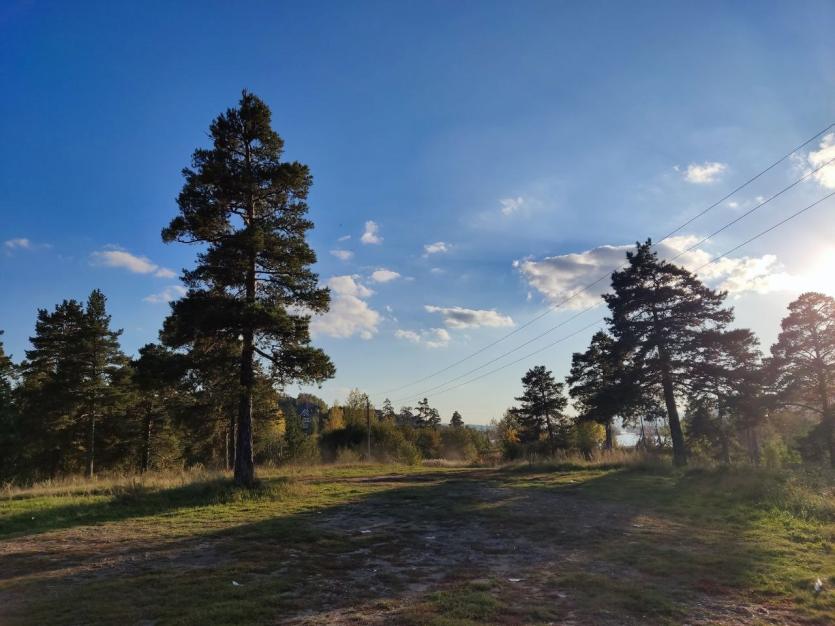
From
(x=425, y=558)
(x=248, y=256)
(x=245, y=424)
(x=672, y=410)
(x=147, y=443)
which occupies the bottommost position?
(x=425, y=558)

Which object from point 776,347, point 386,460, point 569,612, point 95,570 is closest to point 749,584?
point 569,612

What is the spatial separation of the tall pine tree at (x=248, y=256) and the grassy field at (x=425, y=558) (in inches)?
188

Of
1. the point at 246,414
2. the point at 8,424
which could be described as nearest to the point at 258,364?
the point at 246,414

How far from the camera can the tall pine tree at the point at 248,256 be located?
1662 cm

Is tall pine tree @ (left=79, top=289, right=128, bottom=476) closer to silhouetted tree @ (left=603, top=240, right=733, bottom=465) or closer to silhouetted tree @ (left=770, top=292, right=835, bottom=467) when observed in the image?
silhouetted tree @ (left=603, top=240, right=733, bottom=465)

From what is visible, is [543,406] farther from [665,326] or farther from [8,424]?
[8,424]

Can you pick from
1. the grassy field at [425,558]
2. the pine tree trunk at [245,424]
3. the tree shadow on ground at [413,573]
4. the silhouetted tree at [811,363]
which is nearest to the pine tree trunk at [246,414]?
the pine tree trunk at [245,424]

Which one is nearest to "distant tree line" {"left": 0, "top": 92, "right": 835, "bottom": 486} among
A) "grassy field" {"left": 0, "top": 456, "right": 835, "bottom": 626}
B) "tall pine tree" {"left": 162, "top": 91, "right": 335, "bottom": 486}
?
"tall pine tree" {"left": 162, "top": 91, "right": 335, "bottom": 486}

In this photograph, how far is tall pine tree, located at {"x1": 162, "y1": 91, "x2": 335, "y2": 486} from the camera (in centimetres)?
1662

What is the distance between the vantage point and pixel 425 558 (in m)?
8.01

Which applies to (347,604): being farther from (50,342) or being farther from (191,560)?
(50,342)

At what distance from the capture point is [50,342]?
3170 centimetres

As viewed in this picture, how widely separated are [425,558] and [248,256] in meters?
13.0

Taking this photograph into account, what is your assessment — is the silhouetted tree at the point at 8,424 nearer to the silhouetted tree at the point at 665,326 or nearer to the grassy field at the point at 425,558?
the grassy field at the point at 425,558
